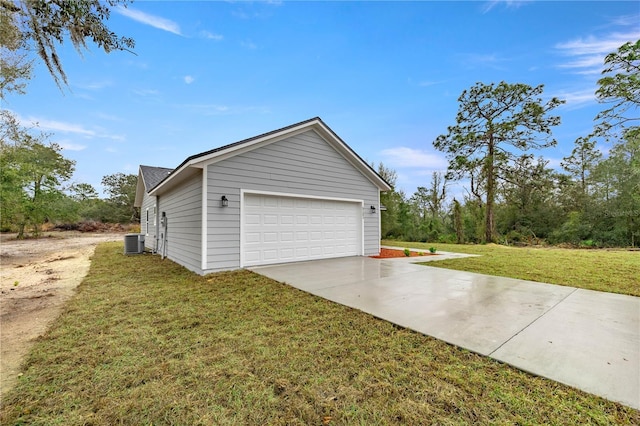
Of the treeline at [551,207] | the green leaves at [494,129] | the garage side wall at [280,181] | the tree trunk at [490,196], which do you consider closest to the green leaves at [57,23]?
the garage side wall at [280,181]

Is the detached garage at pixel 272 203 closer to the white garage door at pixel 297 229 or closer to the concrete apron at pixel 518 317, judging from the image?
the white garage door at pixel 297 229

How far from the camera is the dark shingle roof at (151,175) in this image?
12.3 meters

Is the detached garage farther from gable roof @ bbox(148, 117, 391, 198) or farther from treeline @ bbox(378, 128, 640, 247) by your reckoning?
treeline @ bbox(378, 128, 640, 247)

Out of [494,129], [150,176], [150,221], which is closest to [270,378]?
[150,176]

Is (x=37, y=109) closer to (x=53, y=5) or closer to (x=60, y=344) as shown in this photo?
(x=53, y=5)

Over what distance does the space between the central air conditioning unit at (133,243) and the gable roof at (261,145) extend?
8.34ft

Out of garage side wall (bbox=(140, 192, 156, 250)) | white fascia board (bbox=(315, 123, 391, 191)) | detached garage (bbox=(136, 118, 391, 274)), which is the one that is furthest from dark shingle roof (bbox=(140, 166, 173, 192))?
white fascia board (bbox=(315, 123, 391, 191))

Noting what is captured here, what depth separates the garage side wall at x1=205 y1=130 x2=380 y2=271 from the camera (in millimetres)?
6492

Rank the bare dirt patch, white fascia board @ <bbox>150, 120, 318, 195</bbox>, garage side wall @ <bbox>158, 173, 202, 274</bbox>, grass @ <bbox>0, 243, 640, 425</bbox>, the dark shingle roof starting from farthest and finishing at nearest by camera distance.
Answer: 1. the dark shingle roof
2. garage side wall @ <bbox>158, 173, 202, 274</bbox>
3. white fascia board @ <bbox>150, 120, 318, 195</bbox>
4. the bare dirt patch
5. grass @ <bbox>0, 243, 640, 425</bbox>

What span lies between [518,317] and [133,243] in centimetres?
1290

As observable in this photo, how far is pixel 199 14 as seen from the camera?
7594 millimetres

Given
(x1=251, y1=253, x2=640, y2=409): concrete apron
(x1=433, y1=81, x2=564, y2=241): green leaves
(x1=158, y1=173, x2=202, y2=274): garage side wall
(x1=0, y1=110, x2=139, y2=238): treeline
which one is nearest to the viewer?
(x1=251, y1=253, x2=640, y2=409): concrete apron

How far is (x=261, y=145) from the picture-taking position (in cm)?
722

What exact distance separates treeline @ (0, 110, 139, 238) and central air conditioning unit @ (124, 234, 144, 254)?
562 cm
